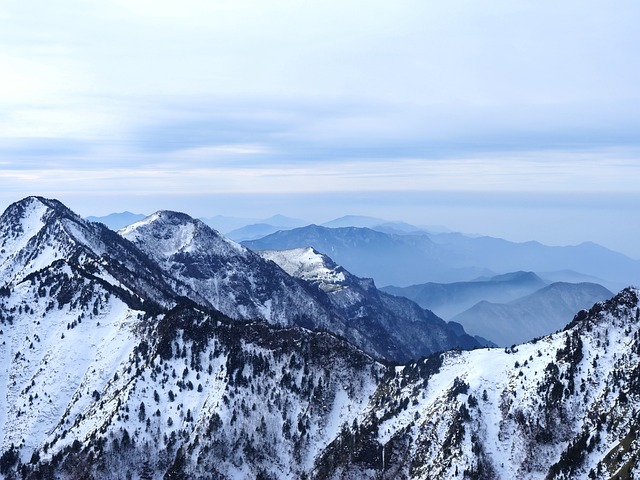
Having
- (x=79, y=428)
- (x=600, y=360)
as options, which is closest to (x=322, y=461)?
(x=79, y=428)

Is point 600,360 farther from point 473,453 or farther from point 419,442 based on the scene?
point 419,442

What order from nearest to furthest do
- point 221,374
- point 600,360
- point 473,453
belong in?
point 473,453 → point 600,360 → point 221,374

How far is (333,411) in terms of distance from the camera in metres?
183

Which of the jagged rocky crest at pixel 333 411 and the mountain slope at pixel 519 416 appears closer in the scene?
the mountain slope at pixel 519 416

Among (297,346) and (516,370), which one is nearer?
(516,370)

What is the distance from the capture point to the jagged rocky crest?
14925cm

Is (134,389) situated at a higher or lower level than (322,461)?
higher

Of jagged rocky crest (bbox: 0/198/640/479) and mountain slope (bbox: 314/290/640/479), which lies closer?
mountain slope (bbox: 314/290/640/479)

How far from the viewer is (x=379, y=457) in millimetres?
160500

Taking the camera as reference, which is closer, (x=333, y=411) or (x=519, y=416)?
(x=519, y=416)

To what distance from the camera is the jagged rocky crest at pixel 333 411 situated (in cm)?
14925

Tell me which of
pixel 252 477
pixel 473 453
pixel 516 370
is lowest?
pixel 252 477

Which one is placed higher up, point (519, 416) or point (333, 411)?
point (519, 416)

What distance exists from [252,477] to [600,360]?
392ft
